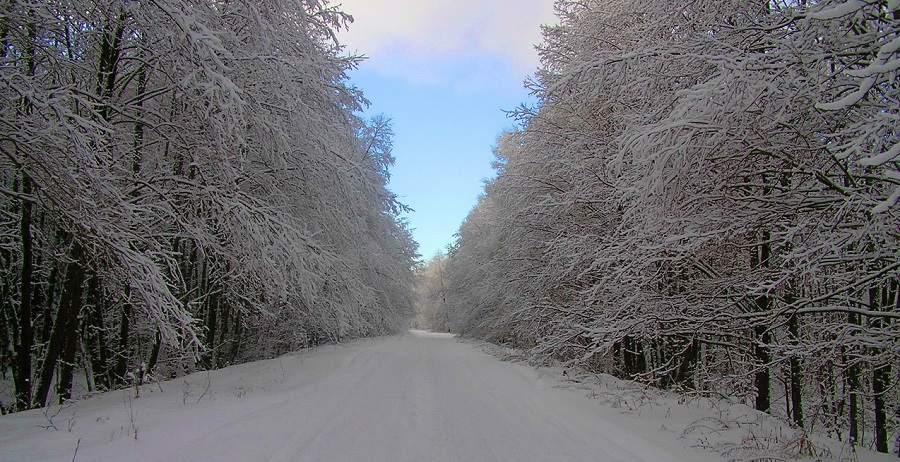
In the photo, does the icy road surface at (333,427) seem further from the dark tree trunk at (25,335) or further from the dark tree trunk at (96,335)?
the dark tree trunk at (96,335)

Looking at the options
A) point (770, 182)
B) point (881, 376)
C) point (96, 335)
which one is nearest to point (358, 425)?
point (770, 182)

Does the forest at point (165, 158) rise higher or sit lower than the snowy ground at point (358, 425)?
higher

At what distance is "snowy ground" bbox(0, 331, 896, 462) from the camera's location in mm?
4125

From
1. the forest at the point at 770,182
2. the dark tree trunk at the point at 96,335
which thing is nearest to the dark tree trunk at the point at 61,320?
the dark tree trunk at the point at 96,335

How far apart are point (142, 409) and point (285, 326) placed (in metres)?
12.1

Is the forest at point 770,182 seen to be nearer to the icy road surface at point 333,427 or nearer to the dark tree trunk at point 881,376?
the dark tree trunk at point 881,376

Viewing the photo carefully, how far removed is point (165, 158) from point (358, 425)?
656cm

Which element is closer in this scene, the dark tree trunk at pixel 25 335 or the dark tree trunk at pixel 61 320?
the dark tree trunk at pixel 61 320

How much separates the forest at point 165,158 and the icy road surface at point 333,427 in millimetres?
895

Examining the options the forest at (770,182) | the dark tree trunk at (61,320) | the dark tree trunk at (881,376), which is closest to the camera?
the forest at (770,182)

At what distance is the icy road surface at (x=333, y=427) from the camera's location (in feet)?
13.4

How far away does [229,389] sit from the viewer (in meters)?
7.60

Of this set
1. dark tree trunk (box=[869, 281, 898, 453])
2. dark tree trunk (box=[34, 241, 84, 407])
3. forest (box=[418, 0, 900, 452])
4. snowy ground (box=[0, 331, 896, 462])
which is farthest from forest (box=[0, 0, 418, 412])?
dark tree trunk (box=[869, 281, 898, 453])

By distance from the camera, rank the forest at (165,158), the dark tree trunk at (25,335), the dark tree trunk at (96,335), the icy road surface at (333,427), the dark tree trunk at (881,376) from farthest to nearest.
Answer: the dark tree trunk at (96,335), the dark tree trunk at (25,335), the dark tree trunk at (881,376), the forest at (165,158), the icy road surface at (333,427)
